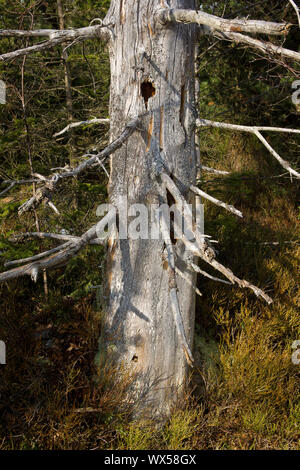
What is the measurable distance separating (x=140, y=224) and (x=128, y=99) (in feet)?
2.87

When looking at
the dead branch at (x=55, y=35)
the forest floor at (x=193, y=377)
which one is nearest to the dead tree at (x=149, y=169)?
the dead branch at (x=55, y=35)

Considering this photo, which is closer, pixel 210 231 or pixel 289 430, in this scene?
pixel 289 430

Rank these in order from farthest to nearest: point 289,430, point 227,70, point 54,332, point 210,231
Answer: point 227,70
point 210,231
point 54,332
point 289,430

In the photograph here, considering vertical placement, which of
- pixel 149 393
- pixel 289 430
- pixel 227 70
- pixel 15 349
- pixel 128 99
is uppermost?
pixel 227 70

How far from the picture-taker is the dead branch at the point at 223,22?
165cm

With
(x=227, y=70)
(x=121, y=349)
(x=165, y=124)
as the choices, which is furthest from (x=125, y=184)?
(x=227, y=70)

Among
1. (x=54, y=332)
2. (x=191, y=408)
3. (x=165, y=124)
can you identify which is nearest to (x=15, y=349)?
(x=54, y=332)

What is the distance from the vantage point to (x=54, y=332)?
3.43 meters

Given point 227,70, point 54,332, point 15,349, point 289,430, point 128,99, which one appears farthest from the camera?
point 227,70

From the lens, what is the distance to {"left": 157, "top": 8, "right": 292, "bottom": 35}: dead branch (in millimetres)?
1647

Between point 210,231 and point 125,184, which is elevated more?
point 125,184

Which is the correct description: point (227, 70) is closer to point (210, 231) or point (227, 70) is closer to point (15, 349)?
point (210, 231)

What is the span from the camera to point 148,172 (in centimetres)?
251

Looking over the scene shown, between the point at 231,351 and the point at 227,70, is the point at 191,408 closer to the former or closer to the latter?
the point at 231,351
